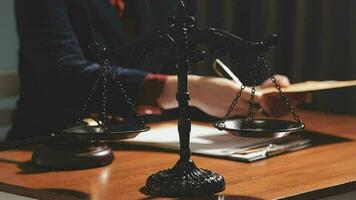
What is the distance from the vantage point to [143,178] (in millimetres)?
1306

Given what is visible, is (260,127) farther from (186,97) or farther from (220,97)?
(220,97)

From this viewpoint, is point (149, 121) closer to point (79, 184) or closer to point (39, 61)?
point (39, 61)

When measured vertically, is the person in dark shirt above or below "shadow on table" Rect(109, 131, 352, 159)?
above

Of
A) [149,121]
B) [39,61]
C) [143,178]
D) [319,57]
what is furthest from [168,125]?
[319,57]

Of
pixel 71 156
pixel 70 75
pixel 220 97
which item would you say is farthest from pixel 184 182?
pixel 70 75

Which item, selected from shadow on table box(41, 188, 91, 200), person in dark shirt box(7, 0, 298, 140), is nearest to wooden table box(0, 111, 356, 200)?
shadow on table box(41, 188, 91, 200)

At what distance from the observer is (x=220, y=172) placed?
53.3 inches

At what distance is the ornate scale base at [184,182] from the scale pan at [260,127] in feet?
0.27

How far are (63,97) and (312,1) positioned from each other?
984 millimetres

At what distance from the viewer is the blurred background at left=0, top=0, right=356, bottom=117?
8.14 ft

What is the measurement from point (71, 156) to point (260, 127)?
0.36 meters

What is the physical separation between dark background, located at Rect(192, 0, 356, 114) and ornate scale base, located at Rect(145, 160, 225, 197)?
4.52 feet

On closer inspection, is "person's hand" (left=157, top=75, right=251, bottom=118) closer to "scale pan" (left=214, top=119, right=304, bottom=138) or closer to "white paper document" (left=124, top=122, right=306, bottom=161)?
"white paper document" (left=124, top=122, right=306, bottom=161)

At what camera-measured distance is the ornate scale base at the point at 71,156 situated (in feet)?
4.50
